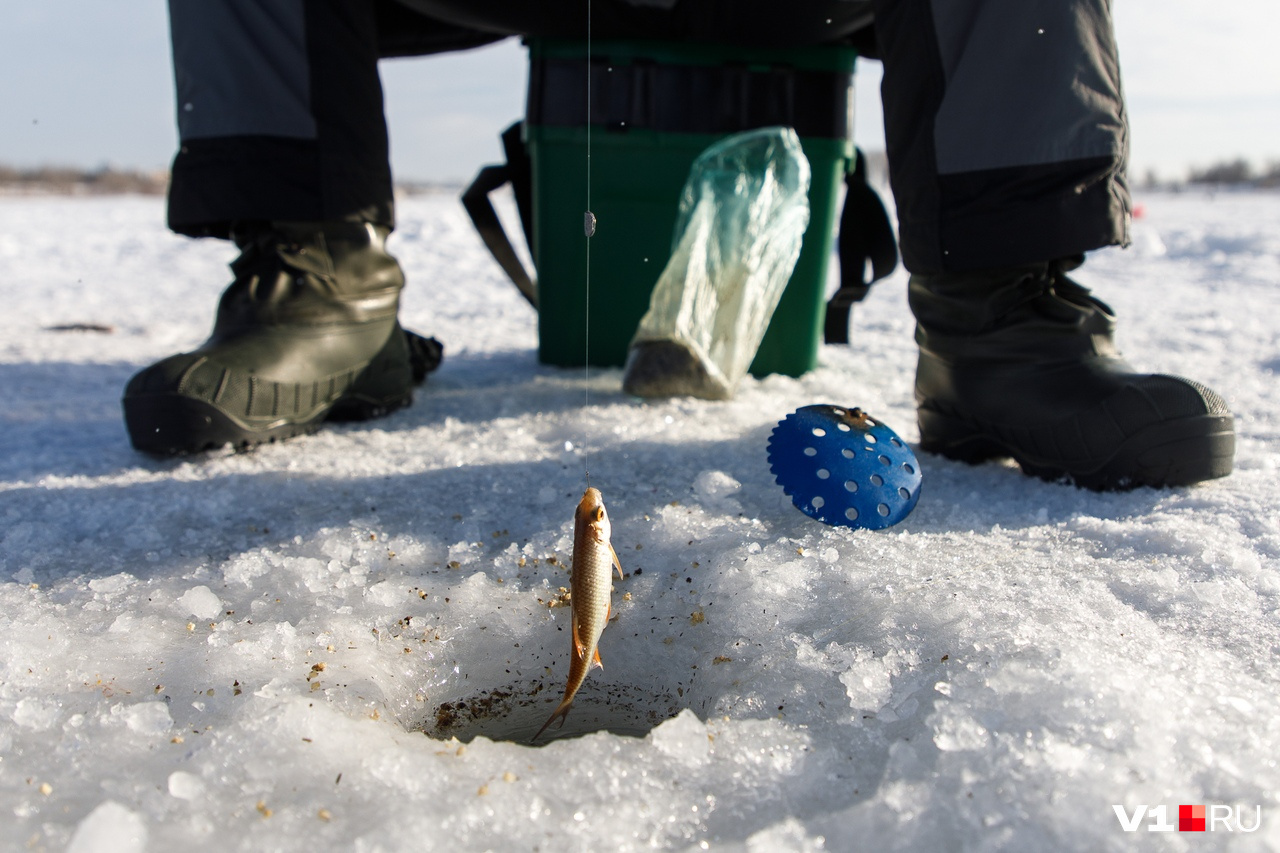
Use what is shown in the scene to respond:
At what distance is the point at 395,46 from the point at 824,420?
1807mm

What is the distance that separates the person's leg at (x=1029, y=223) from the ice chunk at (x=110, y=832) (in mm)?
1511

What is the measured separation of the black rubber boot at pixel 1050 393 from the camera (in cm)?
151

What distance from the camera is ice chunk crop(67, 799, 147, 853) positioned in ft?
2.53

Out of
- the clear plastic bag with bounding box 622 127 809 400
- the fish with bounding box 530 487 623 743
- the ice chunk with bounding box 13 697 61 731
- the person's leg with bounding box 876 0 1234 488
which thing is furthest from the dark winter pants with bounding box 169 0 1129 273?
the ice chunk with bounding box 13 697 61 731

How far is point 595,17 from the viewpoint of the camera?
222 cm

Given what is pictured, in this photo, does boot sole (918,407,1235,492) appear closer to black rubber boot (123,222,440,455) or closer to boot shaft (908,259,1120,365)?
boot shaft (908,259,1120,365)

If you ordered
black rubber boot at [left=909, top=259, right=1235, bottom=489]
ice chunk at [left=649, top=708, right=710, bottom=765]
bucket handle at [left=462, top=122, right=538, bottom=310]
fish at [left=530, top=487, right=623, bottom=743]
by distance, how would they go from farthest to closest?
bucket handle at [left=462, top=122, right=538, bottom=310]
black rubber boot at [left=909, top=259, right=1235, bottom=489]
fish at [left=530, top=487, right=623, bottom=743]
ice chunk at [left=649, top=708, right=710, bottom=765]

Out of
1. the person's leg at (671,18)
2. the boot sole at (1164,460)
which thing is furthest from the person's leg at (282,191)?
the boot sole at (1164,460)

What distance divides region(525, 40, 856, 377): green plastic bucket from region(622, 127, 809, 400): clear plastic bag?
0.14m

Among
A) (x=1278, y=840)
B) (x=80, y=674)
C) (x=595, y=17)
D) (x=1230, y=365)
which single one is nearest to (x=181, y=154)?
(x=595, y=17)

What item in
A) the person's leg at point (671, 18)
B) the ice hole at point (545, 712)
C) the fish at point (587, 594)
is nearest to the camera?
the fish at point (587, 594)

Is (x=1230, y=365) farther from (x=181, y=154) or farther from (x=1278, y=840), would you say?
(x=181, y=154)
